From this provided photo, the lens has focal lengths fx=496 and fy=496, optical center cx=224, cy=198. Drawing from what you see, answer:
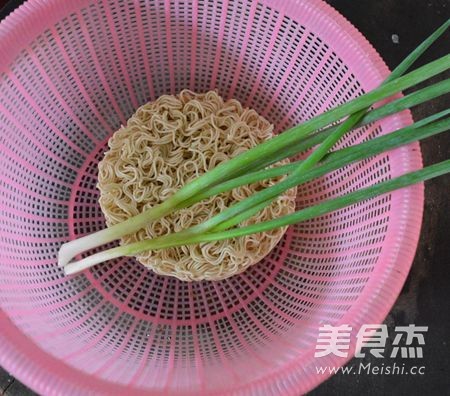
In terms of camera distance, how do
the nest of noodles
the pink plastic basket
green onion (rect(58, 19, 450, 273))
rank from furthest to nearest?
the nest of noodles, the pink plastic basket, green onion (rect(58, 19, 450, 273))

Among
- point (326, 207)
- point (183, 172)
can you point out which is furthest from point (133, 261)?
point (326, 207)

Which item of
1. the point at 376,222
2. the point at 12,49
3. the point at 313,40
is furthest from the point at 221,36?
the point at 376,222

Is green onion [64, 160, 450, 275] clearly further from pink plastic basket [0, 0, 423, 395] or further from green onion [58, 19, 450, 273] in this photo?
pink plastic basket [0, 0, 423, 395]

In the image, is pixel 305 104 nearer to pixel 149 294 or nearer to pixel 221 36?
pixel 221 36

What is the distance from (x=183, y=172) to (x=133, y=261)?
27cm

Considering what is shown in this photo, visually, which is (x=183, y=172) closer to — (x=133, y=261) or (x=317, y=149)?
(x=133, y=261)

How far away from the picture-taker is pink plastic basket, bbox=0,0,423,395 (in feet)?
3.32

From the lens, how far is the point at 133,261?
130 centimetres

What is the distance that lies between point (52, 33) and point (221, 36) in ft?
1.34

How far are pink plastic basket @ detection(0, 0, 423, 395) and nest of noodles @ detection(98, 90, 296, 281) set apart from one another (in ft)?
0.34

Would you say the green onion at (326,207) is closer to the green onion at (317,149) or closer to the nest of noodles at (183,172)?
the green onion at (317,149)

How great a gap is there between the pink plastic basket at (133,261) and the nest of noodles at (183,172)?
0.34ft

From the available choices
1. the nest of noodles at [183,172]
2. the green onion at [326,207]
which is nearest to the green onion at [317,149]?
the green onion at [326,207]

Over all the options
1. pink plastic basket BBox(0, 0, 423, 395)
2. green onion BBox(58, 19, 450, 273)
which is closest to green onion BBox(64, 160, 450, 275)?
green onion BBox(58, 19, 450, 273)
